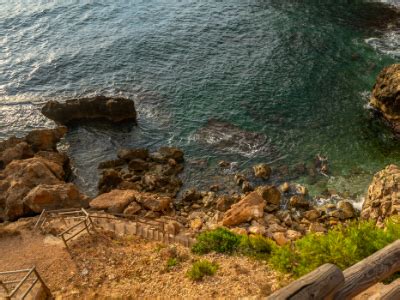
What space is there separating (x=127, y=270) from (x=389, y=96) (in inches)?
1121

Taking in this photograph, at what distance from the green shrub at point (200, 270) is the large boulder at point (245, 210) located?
937cm

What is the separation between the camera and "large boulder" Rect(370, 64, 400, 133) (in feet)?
119

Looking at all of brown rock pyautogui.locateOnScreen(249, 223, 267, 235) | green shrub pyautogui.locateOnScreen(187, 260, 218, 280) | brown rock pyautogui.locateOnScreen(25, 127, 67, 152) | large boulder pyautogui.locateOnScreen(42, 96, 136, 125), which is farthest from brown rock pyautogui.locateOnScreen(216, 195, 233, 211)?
brown rock pyautogui.locateOnScreen(25, 127, 67, 152)

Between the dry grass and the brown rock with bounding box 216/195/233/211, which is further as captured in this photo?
the brown rock with bounding box 216/195/233/211

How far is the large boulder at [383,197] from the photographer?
25828 mm

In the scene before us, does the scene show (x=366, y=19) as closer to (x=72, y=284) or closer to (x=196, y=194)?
(x=196, y=194)

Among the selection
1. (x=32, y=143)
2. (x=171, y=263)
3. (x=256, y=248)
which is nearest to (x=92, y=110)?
(x=32, y=143)

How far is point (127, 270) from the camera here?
19.5m

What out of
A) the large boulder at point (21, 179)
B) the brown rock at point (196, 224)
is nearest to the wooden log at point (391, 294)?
the brown rock at point (196, 224)

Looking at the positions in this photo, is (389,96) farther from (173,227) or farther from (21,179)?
(21,179)

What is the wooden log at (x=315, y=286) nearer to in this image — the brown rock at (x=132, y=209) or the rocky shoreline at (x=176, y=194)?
the rocky shoreline at (x=176, y=194)

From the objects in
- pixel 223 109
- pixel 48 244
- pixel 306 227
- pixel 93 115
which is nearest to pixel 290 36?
pixel 223 109

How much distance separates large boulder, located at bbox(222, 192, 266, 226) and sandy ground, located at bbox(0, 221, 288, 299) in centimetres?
695

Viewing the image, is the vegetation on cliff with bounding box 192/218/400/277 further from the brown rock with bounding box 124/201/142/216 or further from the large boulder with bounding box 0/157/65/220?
the large boulder with bounding box 0/157/65/220
